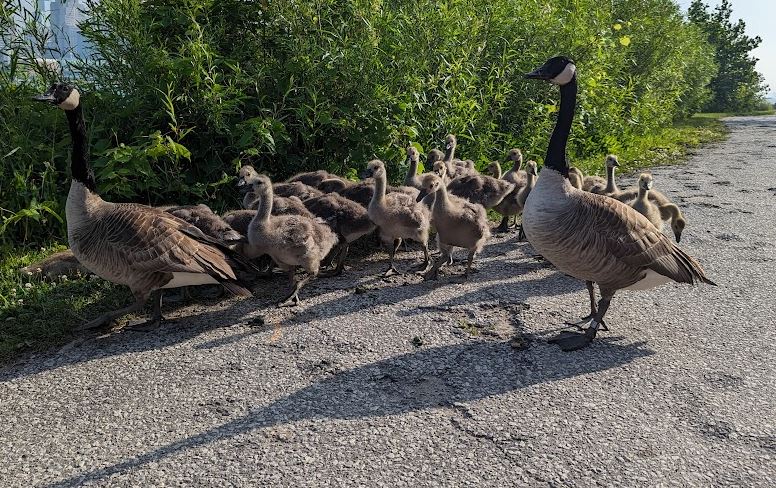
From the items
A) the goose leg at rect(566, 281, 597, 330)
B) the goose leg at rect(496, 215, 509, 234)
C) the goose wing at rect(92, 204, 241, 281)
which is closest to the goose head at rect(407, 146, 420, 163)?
the goose leg at rect(496, 215, 509, 234)

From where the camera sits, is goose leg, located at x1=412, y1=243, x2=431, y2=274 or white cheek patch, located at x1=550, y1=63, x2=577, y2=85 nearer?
white cheek patch, located at x1=550, y1=63, x2=577, y2=85

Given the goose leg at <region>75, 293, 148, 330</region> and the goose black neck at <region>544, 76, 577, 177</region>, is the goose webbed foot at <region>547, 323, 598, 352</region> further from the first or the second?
the goose leg at <region>75, 293, 148, 330</region>

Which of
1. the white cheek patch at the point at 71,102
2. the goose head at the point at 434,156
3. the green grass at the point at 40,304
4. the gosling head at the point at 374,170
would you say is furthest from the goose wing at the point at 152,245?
the goose head at the point at 434,156

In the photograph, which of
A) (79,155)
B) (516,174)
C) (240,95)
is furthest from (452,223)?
(79,155)

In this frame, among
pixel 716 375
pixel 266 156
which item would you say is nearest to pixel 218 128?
pixel 266 156

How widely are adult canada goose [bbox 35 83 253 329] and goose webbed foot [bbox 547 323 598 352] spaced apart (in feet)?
9.85

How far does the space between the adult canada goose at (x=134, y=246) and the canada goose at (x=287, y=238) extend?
455 mm

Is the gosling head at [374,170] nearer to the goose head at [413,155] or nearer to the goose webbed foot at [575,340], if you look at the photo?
the goose head at [413,155]

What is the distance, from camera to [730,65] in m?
39.1

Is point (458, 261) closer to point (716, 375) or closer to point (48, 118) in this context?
point (716, 375)

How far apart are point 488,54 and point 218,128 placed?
19.5ft

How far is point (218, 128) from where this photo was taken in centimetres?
786

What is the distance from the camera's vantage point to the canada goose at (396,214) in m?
6.86

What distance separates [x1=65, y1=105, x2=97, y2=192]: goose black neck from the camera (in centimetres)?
579
